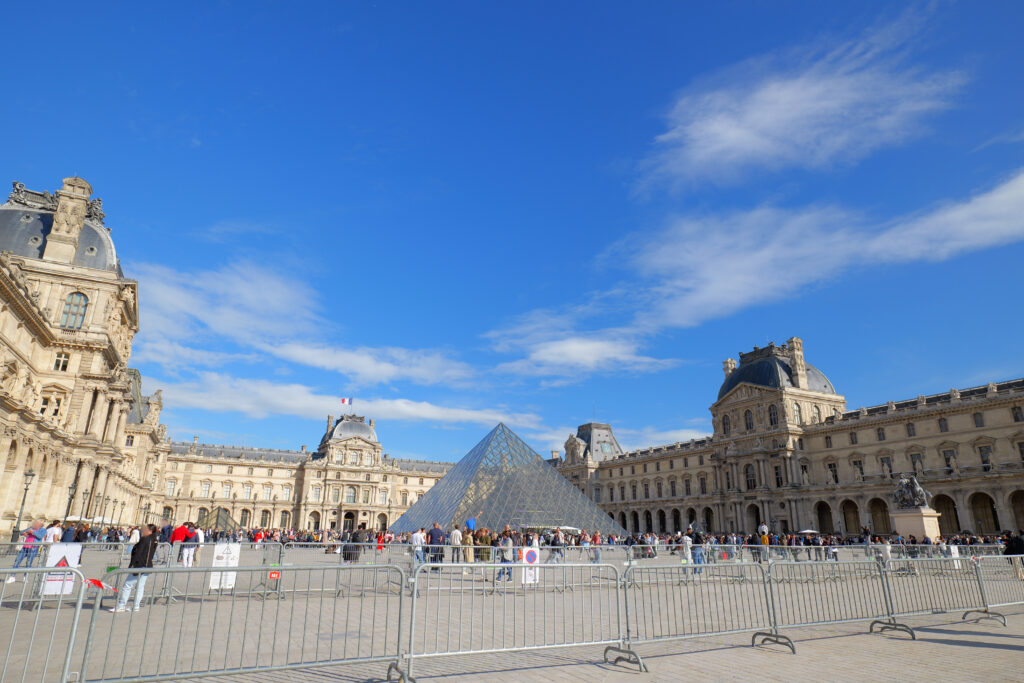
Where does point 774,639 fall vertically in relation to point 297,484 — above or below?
below

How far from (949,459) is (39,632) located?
4997cm

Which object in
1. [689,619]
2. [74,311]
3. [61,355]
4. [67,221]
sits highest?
[67,221]

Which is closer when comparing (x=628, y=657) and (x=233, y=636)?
(x=628, y=657)

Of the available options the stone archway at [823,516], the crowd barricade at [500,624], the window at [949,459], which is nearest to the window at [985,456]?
the window at [949,459]

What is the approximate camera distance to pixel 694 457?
61.5 m

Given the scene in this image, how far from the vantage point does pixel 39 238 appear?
3353 centimetres

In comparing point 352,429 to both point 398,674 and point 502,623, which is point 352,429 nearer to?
point 502,623

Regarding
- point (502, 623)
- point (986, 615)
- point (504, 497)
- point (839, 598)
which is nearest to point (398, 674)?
point (502, 623)

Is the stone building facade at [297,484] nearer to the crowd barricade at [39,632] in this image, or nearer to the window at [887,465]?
the window at [887,465]

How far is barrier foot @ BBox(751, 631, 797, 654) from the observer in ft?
21.9

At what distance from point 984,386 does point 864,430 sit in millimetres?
8626

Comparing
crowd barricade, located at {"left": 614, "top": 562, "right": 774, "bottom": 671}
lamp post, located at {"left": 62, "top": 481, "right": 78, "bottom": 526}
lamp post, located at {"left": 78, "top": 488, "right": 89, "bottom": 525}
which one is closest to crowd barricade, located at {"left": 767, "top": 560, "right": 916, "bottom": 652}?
crowd barricade, located at {"left": 614, "top": 562, "right": 774, "bottom": 671}

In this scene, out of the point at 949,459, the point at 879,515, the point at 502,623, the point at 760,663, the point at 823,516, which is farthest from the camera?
the point at 823,516

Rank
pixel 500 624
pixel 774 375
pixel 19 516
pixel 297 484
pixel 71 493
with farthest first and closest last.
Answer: pixel 297 484 < pixel 774 375 < pixel 71 493 < pixel 19 516 < pixel 500 624
